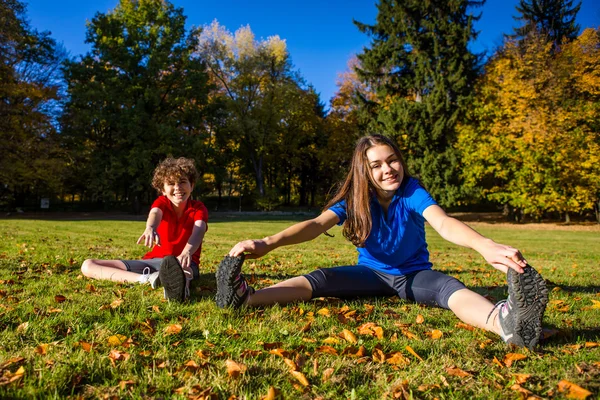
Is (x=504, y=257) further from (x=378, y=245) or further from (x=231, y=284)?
(x=231, y=284)

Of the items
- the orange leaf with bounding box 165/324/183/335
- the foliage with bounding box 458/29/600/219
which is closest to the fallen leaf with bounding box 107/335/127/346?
the orange leaf with bounding box 165/324/183/335

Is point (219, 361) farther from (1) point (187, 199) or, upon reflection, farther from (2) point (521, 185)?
(2) point (521, 185)

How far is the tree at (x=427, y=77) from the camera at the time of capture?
23.9 meters

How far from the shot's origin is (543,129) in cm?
1986

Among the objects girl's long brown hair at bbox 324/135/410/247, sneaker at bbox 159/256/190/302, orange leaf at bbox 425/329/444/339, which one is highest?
girl's long brown hair at bbox 324/135/410/247

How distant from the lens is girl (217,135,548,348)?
2779 millimetres

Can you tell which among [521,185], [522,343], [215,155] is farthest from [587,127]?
[522,343]

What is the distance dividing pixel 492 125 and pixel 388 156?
71.9 ft

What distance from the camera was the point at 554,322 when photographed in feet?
9.77

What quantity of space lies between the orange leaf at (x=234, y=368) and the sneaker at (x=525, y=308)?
→ 1442mm

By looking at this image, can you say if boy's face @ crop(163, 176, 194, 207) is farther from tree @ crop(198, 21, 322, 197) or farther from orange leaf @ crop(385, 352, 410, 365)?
tree @ crop(198, 21, 322, 197)

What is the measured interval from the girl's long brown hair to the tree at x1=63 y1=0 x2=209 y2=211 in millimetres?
22612

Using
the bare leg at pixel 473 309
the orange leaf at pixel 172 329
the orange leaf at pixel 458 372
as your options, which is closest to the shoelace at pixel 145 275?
the orange leaf at pixel 172 329

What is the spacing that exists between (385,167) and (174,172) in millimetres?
2309
